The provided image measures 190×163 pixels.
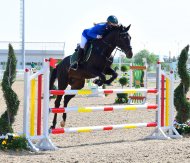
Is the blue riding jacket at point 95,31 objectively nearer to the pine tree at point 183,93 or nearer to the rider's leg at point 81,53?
the rider's leg at point 81,53

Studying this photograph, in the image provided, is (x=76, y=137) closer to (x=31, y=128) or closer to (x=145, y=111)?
(x=31, y=128)

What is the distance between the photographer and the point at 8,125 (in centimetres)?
776

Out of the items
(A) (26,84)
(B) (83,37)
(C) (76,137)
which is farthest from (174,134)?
(A) (26,84)

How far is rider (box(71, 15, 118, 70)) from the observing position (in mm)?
9430

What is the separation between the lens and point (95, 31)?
31.6ft

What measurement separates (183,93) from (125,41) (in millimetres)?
1624

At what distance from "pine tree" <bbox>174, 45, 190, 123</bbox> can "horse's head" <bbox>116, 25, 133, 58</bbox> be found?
1.25 meters

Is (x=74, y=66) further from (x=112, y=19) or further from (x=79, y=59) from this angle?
(x=112, y=19)

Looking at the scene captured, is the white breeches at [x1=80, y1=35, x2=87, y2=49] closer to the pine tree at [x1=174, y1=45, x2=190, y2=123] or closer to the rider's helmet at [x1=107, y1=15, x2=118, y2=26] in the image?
the rider's helmet at [x1=107, y1=15, x2=118, y2=26]

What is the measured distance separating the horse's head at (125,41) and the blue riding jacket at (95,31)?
1.21 ft

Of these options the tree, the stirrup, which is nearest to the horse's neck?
the stirrup

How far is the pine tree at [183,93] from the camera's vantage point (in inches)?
388

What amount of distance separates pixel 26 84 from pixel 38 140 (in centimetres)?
130

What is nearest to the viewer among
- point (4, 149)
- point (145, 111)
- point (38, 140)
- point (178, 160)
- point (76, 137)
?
point (178, 160)
